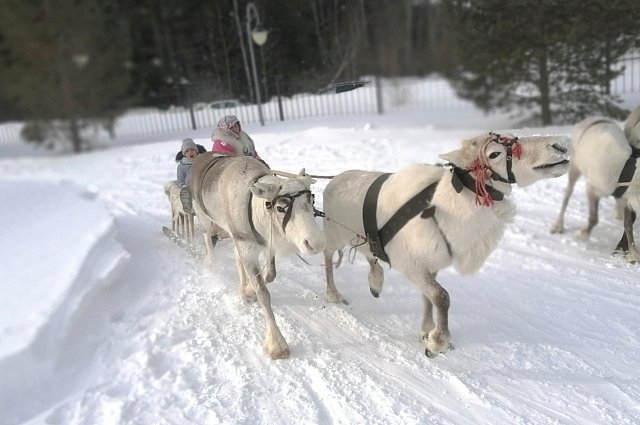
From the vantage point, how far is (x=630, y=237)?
5.71 metres

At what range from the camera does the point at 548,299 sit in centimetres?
491

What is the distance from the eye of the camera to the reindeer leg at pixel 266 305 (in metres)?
4.07

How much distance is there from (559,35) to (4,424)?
11359mm

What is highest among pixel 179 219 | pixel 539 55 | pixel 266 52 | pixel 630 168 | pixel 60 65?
pixel 266 52

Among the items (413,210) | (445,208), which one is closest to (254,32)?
(413,210)

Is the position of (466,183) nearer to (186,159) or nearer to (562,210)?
(186,159)

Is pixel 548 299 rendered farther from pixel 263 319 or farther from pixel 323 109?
pixel 323 109

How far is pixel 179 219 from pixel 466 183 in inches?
165

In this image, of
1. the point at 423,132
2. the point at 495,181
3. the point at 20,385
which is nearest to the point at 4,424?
the point at 20,385

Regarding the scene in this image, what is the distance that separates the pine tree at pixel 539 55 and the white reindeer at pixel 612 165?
3399 mm

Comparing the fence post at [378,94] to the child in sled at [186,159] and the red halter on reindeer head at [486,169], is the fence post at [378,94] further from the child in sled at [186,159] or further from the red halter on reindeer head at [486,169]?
the red halter on reindeer head at [486,169]

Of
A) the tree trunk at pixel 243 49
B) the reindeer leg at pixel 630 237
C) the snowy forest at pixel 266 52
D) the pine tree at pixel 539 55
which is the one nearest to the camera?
the snowy forest at pixel 266 52

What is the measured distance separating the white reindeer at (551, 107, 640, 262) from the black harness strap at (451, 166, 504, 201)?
292 cm

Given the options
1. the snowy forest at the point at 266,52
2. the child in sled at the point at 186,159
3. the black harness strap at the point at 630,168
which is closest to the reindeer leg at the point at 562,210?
the black harness strap at the point at 630,168
